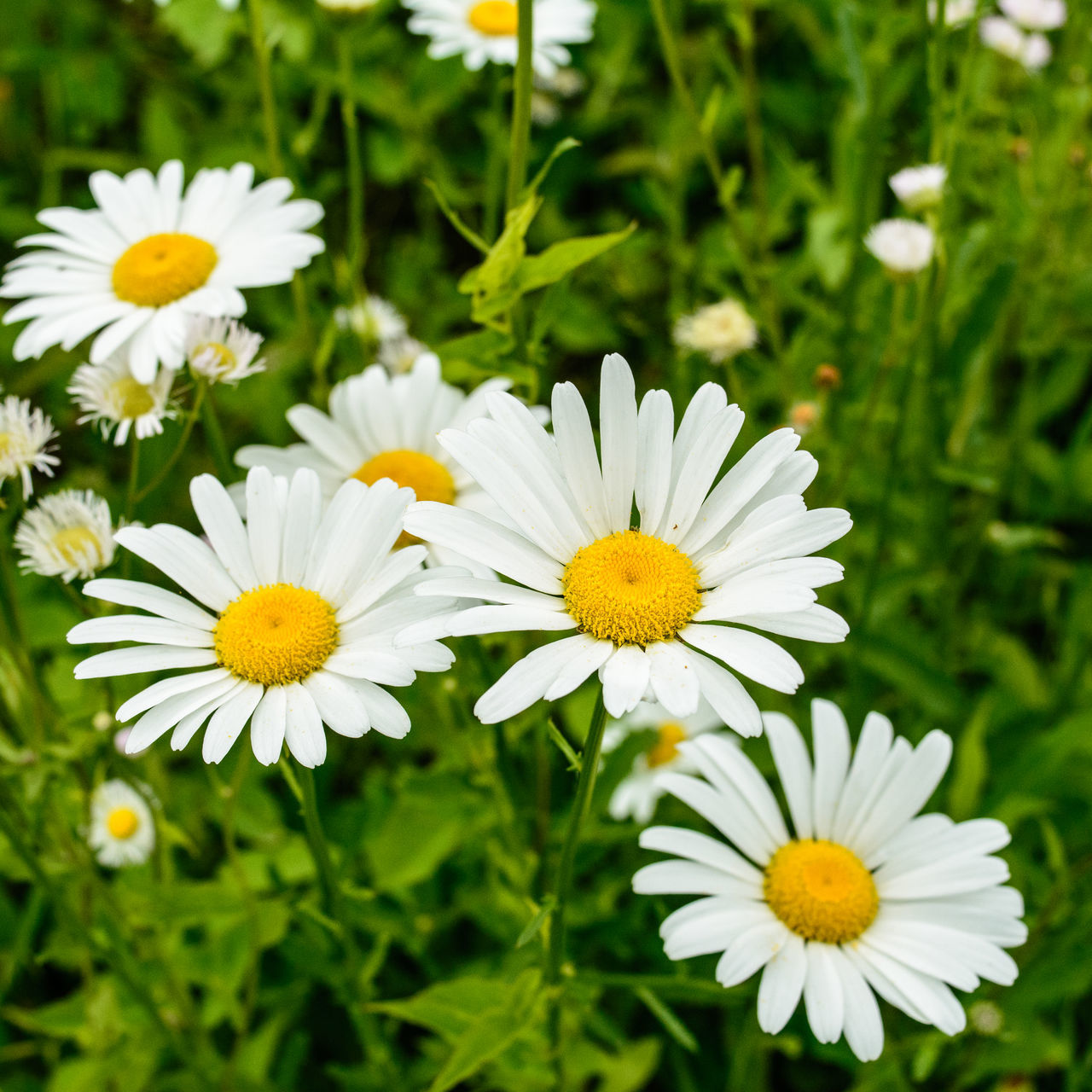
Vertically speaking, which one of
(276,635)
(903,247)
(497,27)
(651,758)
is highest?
(497,27)

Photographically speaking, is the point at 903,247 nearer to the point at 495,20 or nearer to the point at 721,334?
the point at 721,334

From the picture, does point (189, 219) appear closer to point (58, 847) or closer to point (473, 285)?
point (473, 285)

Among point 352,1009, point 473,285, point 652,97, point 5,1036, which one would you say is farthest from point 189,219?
point 652,97

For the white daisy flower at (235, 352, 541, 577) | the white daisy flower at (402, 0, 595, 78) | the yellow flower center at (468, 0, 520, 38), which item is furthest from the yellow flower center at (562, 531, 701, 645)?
the yellow flower center at (468, 0, 520, 38)

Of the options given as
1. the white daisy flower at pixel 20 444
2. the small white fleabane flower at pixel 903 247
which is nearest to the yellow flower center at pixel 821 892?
the white daisy flower at pixel 20 444

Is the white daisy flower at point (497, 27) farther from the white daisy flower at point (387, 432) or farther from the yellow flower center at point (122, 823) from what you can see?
the yellow flower center at point (122, 823)

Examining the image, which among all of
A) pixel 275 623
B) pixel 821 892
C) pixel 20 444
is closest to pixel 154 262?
pixel 20 444

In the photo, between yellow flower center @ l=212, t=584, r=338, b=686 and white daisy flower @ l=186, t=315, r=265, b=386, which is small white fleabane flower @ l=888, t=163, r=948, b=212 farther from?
yellow flower center @ l=212, t=584, r=338, b=686
